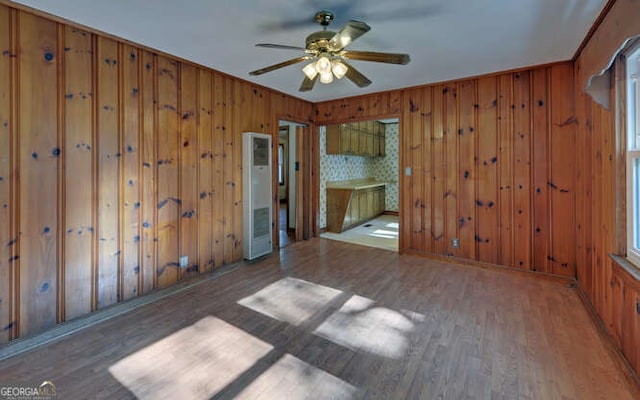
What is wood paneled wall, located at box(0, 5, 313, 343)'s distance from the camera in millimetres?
2193

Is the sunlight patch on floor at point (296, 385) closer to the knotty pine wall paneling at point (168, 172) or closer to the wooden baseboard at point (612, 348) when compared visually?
the wooden baseboard at point (612, 348)

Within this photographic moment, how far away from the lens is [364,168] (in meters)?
Result: 8.06

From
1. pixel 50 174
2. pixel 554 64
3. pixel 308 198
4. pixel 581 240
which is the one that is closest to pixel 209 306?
pixel 50 174

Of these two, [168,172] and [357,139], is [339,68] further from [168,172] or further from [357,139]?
[357,139]

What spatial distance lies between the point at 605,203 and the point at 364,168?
5862 millimetres

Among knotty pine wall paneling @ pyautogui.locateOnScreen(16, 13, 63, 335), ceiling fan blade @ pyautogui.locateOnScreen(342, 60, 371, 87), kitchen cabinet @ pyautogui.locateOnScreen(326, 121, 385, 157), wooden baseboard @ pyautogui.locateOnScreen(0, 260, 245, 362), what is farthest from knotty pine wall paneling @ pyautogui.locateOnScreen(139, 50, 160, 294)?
kitchen cabinet @ pyautogui.locateOnScreen(326, 121, 385, 157)

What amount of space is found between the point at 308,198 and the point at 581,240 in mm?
3708

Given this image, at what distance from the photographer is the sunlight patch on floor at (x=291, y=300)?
266 cm

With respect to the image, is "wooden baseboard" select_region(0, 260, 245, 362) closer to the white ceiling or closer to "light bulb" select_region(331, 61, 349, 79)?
the white ceiling

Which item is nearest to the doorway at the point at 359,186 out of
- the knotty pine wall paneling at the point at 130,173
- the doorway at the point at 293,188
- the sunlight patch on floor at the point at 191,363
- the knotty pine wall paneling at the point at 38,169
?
the doorway at the point at 293,188

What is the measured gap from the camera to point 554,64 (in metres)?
3.35

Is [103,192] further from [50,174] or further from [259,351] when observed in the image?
[259,351]

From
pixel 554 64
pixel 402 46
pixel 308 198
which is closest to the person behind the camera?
pixel 402 46

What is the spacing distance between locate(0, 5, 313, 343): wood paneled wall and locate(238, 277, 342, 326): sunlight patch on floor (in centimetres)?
95
